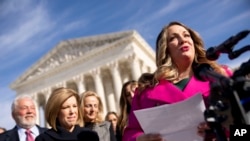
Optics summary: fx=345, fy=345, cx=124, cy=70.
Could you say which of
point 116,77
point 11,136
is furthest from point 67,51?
point 11,136

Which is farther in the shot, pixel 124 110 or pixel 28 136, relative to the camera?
pixel 124 110

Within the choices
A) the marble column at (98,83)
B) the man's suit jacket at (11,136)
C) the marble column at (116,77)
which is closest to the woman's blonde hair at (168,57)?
the man's suit jacket at (11,136)

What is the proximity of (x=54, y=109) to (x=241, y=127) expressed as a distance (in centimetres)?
273

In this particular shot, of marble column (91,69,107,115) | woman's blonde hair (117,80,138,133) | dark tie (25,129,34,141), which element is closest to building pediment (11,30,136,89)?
marble column (91,69,107,115)

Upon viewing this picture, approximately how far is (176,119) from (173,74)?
54cm

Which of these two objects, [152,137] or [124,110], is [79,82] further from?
[152,137]

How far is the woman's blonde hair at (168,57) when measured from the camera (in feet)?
9.71

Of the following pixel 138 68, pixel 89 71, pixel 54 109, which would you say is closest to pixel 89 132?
pixel 54 109

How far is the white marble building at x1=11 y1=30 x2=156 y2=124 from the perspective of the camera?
38906 millimetres

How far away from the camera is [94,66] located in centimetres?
4059

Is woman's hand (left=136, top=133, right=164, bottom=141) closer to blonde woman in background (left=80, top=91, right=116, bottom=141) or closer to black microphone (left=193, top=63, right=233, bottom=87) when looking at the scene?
black microphone (left=193, top=63, right=233, bottom=87)

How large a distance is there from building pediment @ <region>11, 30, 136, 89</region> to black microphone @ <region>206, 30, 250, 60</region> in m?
36.6

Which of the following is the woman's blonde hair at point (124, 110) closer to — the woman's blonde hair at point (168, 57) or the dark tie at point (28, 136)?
the dark tie at point (28, 136)

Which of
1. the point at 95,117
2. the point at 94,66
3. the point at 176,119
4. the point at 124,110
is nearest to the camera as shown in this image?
the point at 176,119
